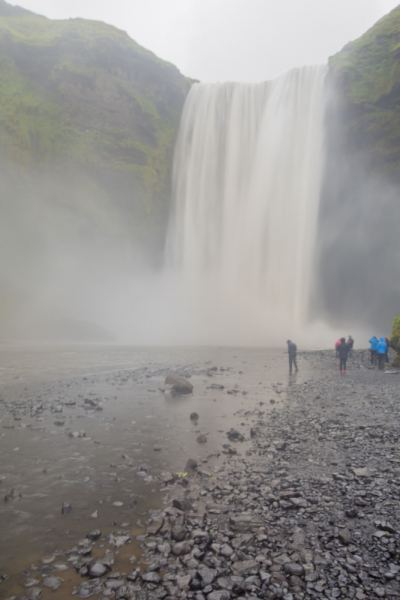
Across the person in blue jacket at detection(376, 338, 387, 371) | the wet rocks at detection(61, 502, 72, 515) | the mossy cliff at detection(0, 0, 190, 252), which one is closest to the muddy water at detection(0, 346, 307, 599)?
the wet rocks at detection(61, 502, 72, 515)

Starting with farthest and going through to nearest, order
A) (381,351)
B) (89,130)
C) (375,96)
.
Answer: (89,130) < (375,96) < (381,351)

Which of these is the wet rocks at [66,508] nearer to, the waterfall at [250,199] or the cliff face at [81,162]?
the waterfall at [250,199]

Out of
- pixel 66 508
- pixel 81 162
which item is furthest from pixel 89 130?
pixel 66 508

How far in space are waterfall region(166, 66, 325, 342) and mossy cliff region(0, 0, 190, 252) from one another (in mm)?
4211

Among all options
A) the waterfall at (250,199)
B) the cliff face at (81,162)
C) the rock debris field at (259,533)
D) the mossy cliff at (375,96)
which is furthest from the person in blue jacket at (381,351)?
the cliff face at (81,162)

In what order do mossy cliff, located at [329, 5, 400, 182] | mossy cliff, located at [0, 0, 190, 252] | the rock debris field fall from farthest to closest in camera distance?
mossy cliff, located at [0, 0, 190, 252] → mossy cliff, located at [329, 5, 400, 182] → the rock debris field

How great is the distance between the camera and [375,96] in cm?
4009

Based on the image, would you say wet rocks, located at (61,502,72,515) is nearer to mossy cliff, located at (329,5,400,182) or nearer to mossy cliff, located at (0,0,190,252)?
mossy cliff, located at (329,5,400,182)

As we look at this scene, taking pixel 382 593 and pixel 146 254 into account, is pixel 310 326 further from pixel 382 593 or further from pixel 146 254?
Result: pixel 382 593

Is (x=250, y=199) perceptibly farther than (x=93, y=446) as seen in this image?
Yes

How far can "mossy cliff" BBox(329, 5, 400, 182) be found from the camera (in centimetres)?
3981

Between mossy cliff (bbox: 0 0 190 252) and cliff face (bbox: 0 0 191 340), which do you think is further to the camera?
mossy cliff (bbox: 0 0 190 252)

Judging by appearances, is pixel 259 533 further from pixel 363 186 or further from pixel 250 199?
pixel 250 199

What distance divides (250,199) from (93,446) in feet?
146
